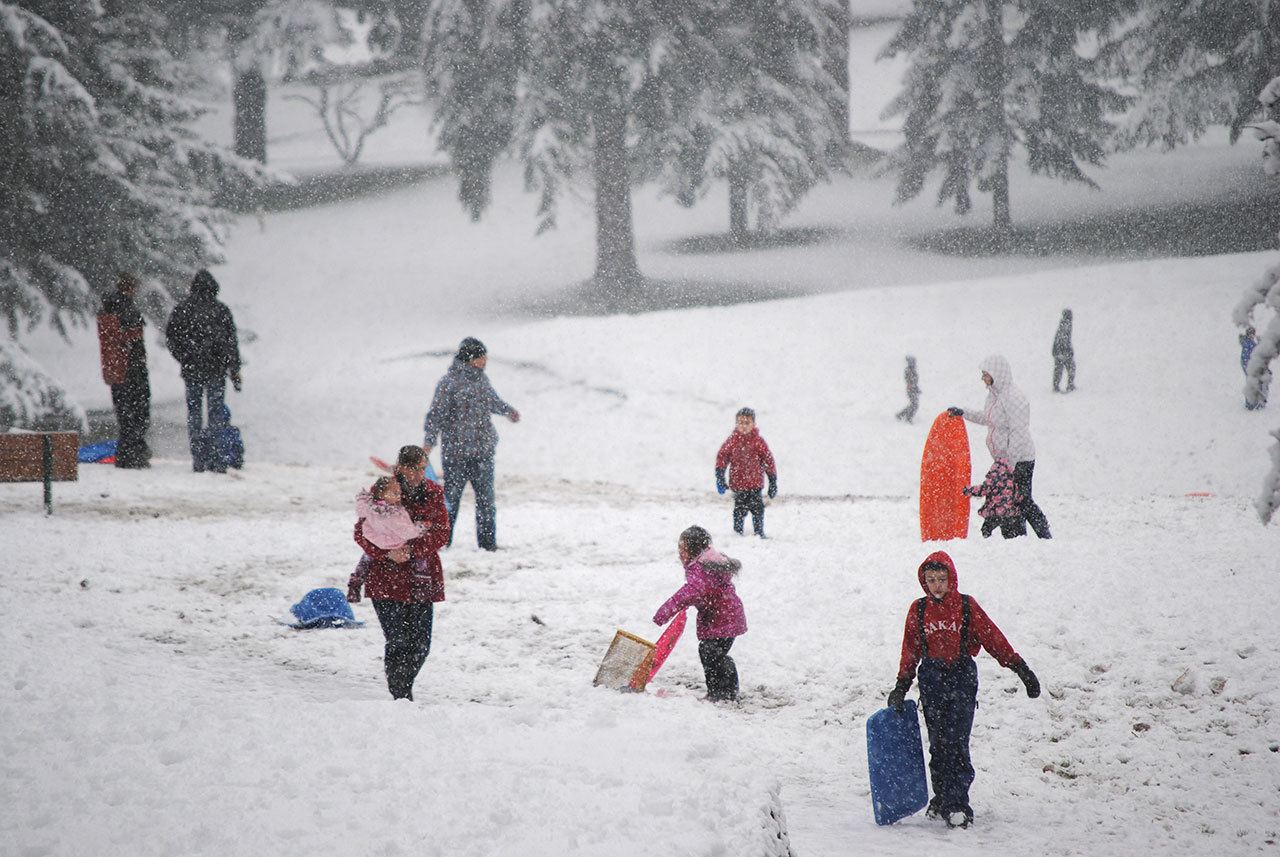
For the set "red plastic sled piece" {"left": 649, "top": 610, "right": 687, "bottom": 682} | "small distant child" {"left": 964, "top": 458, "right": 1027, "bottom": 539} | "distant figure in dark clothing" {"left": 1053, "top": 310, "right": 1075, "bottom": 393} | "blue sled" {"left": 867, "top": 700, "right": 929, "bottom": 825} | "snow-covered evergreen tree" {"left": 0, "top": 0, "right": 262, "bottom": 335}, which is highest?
"snow-covered evergreen tree" {"left": 0, "top": 0, "right": 262, "bottom": 335}

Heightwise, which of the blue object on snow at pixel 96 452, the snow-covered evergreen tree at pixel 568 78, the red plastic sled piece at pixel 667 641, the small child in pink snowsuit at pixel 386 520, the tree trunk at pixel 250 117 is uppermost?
the tree trunk at pixel 250 117

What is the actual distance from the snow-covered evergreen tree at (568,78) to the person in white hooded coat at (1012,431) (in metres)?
17.6

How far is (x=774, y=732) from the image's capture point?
688 cm

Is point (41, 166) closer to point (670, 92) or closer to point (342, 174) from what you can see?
point (670, 92)

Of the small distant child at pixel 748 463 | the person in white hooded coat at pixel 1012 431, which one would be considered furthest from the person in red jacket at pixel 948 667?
the small distant child at pixel 748 463

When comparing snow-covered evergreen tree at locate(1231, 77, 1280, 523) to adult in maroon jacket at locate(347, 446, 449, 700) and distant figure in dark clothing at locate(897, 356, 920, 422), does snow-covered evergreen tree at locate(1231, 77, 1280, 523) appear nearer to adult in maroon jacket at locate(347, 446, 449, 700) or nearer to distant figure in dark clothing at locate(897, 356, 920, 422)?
adult in maroon jacket at locate(347, 446, 449, 700)

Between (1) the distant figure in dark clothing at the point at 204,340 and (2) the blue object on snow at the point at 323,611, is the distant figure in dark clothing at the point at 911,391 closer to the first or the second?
(1) the distant figure in dark clothing at the point at 204,340

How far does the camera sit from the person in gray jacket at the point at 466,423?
10.6 meters

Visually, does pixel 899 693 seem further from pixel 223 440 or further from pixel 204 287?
pixel 223 440

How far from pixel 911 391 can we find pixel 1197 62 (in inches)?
628

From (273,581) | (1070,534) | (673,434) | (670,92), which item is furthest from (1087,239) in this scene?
(273,581)

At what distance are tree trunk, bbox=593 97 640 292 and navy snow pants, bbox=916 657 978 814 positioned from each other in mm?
25146

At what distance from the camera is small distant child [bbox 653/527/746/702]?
7.02 meters

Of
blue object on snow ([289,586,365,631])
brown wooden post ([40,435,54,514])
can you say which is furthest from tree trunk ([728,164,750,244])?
blue object on snow ([289,586,365,631])
